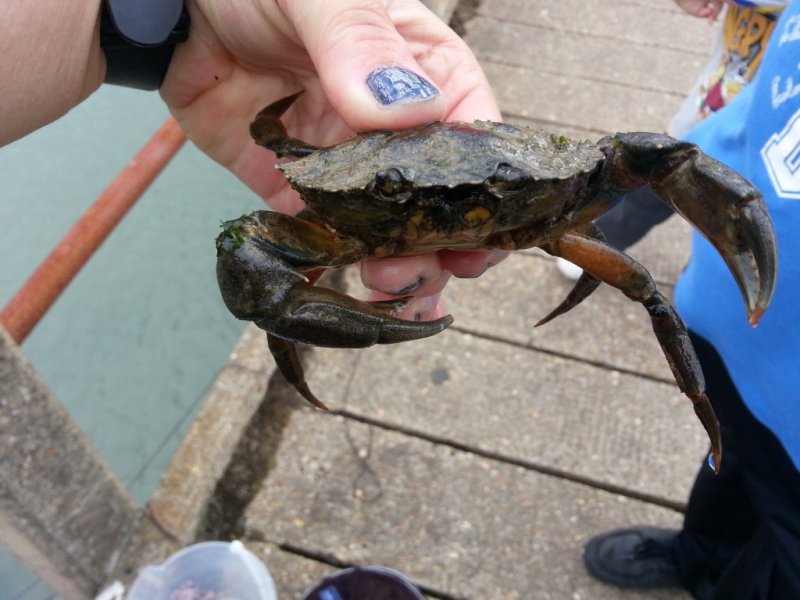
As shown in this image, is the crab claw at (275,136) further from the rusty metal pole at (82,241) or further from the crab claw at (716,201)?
the crab claw at (716,201)

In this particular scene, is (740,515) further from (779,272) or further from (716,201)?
(716,201)

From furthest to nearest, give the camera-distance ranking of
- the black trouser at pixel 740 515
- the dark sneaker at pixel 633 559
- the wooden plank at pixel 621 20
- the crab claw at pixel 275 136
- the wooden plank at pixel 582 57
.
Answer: the wooden plank at pixel 621 20
the wooden plank at pixel 582 57
the dark sneaker at pixel 633 559
the crab claw at pixel 275 136
the black trouser at pixel 740 515

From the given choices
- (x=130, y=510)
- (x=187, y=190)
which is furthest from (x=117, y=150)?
(x=130, y=510)

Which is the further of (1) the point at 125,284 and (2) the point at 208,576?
(1) the point at 125,284

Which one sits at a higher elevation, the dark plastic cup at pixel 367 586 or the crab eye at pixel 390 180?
the crab eye at pixel 390 180

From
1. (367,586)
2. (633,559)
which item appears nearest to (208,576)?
(367,586)

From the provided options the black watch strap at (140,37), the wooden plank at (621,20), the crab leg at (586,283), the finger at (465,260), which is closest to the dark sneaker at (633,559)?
the crab leg at (586,283)

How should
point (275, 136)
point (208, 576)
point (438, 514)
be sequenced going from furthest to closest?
point (438, 514) → point (208, 576) → point (275, 136)
